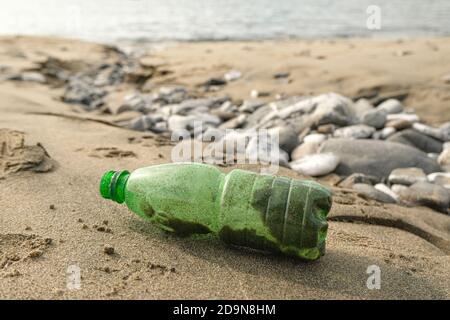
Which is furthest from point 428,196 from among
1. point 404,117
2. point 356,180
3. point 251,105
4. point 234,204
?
point 251,105

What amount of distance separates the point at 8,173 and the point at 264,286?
4.46 feet

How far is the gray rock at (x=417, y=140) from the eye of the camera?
354 centimetres

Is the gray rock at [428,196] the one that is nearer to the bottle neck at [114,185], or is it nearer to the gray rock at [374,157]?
the gray rock at [374,157]

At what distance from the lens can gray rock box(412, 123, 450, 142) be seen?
142 inches

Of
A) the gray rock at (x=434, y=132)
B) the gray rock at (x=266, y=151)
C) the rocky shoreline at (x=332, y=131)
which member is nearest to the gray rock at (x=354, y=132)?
the rocky shoreline at (x=332, y=131)

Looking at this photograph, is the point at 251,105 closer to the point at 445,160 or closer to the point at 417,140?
the point at 417,140

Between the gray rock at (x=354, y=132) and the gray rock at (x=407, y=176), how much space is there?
0.57 meters

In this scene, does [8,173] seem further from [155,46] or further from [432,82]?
[155,46]

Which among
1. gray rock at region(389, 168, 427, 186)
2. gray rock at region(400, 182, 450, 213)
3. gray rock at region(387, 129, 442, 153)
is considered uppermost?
gray rock at region(387, 129, 442, 153)

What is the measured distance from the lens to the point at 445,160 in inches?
128

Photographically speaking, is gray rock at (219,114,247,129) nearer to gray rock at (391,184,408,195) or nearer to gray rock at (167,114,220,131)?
gray rock at (167,114,220,131)

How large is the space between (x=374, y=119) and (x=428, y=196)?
1.24m

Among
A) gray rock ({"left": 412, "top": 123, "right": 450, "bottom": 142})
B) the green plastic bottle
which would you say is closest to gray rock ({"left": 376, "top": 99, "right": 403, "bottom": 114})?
gray rock ({"left": 412, "top": 123, "right": 450, "bottom": 142})

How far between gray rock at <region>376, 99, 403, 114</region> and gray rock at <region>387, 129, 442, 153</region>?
60 cm
